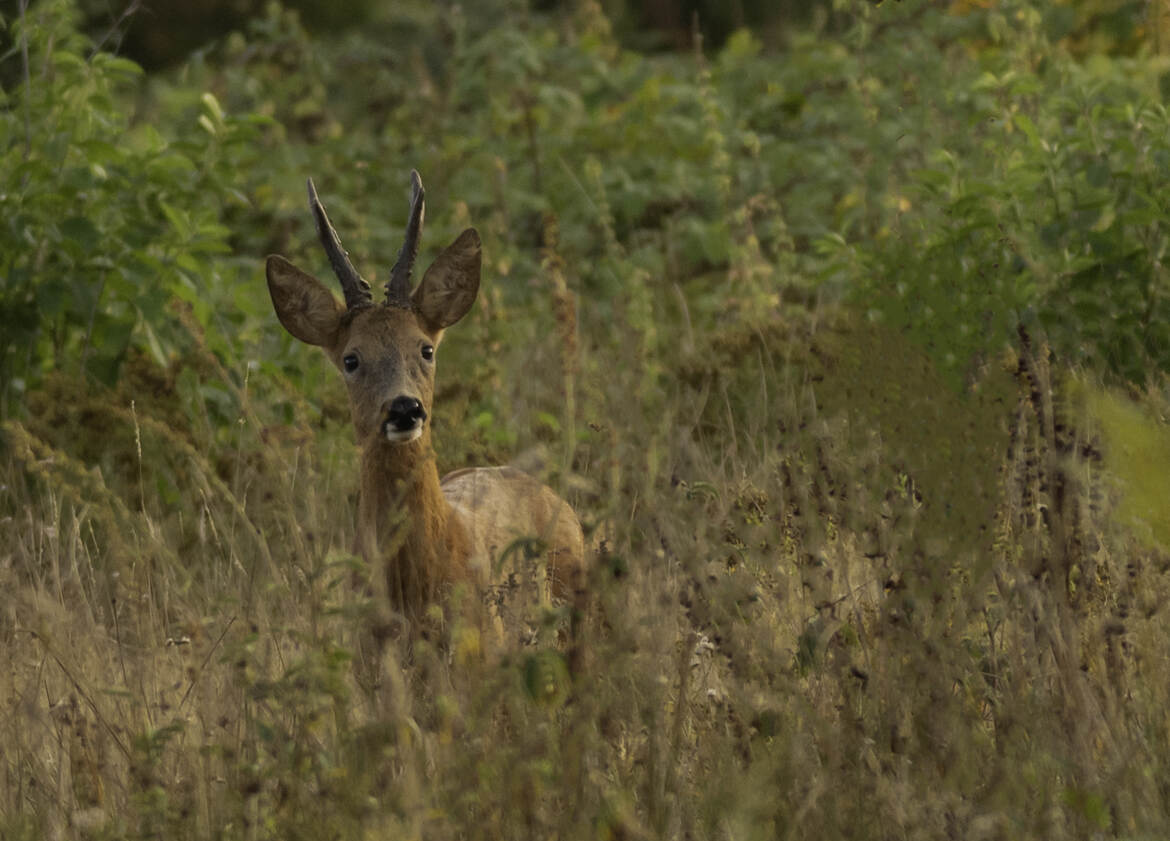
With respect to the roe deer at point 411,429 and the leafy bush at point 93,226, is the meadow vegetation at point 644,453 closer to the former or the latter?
the leafy bush at point 93,226

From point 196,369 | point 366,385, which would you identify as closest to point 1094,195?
point 366,385

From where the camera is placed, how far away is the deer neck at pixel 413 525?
5031 mm

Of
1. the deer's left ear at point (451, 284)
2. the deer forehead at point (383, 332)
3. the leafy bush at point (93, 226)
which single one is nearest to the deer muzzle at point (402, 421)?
the deer forehead at point (383, 332)

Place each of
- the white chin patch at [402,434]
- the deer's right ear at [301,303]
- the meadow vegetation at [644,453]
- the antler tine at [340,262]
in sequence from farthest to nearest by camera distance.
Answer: the deer's right ear at [301,303] < the antler tine at [340,262] < the white chin patch at [402,434] < the meadow vegetation at [644,453]

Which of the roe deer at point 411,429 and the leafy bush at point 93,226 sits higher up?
the leafy bush at point 93,226

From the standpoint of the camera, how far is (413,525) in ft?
16.6

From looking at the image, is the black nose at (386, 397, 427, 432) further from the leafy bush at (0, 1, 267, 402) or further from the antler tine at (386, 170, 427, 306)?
the leafy bush at (0, 1, 267, 402)

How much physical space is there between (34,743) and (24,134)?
3.90 metres

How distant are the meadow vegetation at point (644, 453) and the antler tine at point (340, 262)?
0.68 m

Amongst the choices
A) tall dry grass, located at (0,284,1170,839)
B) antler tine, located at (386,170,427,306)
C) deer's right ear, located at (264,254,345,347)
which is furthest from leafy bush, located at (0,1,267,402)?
tall dry grass, located at (0,284,1170,839)

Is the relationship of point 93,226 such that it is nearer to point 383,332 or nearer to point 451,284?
point 451,284

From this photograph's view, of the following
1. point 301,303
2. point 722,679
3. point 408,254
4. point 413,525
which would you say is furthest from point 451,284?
point 722,679

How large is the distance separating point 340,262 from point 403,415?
78 cm

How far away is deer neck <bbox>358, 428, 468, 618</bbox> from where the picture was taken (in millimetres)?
5031
